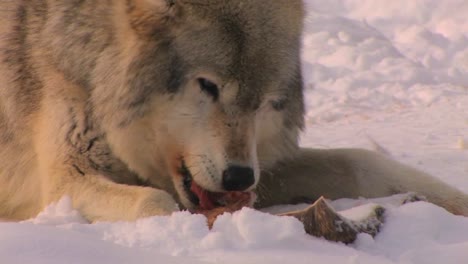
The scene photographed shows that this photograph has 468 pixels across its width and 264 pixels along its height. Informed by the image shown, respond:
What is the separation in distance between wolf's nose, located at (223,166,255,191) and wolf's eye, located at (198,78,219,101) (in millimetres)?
273

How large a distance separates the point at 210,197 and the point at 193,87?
38 cm

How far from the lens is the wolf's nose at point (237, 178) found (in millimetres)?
2824

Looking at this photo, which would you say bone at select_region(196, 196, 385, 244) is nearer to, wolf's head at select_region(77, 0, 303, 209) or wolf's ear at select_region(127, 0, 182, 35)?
wolf's head at select_region(77, 0, 303, 209)

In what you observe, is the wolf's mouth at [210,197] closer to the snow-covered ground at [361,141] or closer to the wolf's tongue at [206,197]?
the wolf's tongue at [206,197]

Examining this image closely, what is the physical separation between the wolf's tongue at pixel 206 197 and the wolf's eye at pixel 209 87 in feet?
1.00

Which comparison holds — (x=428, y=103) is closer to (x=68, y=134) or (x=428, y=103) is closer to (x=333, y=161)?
(x=333, y=161)

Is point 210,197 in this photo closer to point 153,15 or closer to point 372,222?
point 153,15

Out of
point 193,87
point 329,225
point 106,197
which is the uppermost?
point 329,225

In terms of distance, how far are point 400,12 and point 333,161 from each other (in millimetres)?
5833

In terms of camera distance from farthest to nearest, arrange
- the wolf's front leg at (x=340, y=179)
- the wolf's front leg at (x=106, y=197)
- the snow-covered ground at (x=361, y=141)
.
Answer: the wolf's front leg at (x=340, y=179), the wolf's front leg at (x=106, y=197), the snow-covered ground at (x=361, y=141)

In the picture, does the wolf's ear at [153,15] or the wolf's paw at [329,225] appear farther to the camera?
the wolf's ear at [153,15]

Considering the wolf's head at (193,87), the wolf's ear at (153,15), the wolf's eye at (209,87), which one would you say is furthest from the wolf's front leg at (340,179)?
the wolf's ear at (153,15)

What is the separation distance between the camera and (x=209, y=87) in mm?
2967

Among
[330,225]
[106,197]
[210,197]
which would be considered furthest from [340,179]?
[330,225]
